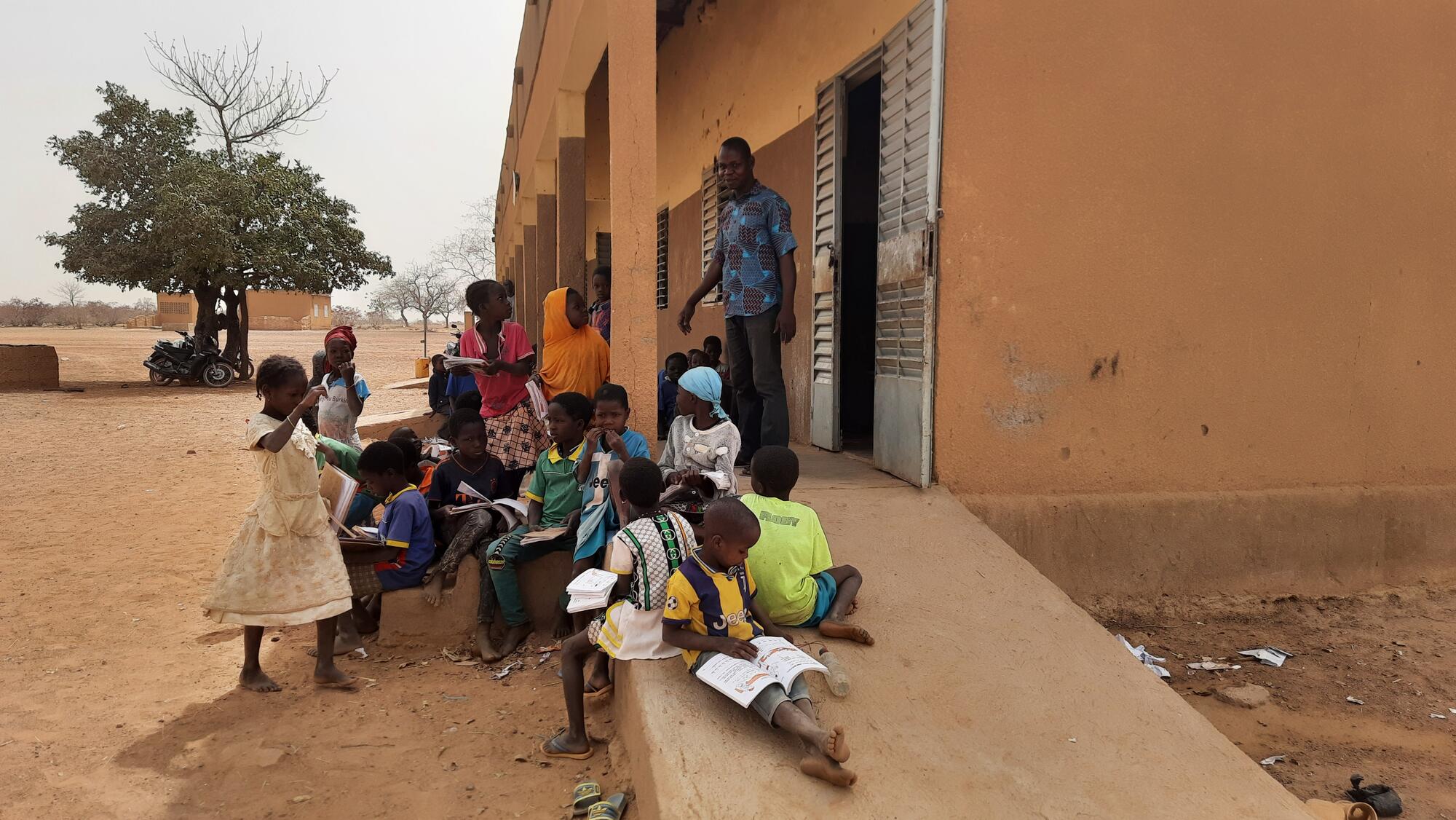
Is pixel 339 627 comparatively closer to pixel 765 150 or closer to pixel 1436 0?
pixel 765 150

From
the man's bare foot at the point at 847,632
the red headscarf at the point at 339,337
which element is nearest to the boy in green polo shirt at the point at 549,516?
the man's bare foot at the point at 847,632

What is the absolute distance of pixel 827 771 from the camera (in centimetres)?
229

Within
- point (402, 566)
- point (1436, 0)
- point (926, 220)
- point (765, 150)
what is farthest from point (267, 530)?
point (1436, 0)

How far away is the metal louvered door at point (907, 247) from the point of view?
4297mm

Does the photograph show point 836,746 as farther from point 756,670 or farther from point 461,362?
point 461,362

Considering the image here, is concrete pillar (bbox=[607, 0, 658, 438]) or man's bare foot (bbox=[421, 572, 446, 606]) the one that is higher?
concrete pillar (bbox=[607, 0, 658, 438])

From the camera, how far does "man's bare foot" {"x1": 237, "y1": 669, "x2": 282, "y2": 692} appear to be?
3615 mm

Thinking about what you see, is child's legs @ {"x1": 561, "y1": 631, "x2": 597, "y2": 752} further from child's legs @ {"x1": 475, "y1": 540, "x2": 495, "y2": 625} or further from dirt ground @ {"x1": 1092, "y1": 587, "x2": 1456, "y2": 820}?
dirt ground @ {"x1": 1092, "y1": 587, "x2": 1456, "y2": 820}

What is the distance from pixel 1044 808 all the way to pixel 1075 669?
0.80 meters

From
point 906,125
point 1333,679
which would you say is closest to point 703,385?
point 906,125

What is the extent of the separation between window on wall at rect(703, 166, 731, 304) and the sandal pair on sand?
18.3 feet

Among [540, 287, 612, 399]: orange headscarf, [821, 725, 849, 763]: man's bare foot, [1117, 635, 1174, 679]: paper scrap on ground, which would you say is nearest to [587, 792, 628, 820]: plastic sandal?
[821, 725, 849, 763]: man's bare foot

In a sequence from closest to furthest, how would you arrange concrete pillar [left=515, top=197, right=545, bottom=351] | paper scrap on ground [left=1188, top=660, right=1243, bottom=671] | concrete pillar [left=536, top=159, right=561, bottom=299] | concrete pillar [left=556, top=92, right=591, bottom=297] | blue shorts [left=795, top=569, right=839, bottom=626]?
blue shorts [left=795, top=569, right=839, bottom=626] < paper scrap on ground [left=1188, top=660, right=1243, bottom=671] < concrete pillar [left=556, top=92, right=591, bottom=297] < concrete pillar [left=536, top=159, right=561, bottom=299] < concrete pillar [left=515, top=197, right=545, bottom=351]

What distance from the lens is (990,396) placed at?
14.4 feet
